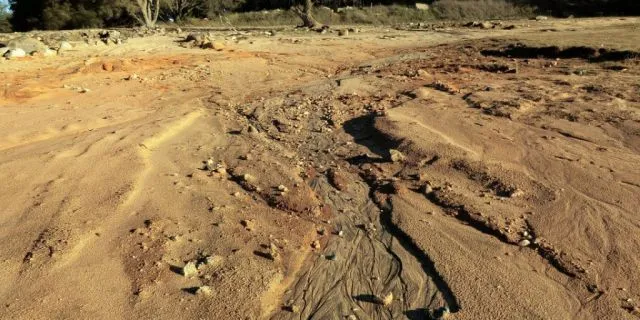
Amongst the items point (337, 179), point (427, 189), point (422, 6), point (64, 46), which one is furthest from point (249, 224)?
point (422, 6)

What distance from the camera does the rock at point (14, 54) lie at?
924 centimetres

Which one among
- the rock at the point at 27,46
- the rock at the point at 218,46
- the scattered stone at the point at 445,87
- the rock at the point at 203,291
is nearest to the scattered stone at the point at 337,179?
the rock at the point at 203,291

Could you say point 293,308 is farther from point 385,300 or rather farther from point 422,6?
point 422,6

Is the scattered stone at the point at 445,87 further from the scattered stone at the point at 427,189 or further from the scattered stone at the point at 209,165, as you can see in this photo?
the scattered stone at the point at 209,165

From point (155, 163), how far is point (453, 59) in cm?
514

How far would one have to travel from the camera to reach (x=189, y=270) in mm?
2740

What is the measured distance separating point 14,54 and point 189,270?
27.5 ft

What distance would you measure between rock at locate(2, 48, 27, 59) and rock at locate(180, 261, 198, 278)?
27.0ft

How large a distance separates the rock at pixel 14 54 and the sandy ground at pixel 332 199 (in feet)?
9.59

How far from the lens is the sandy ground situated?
8.59ft

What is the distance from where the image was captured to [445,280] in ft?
9.00

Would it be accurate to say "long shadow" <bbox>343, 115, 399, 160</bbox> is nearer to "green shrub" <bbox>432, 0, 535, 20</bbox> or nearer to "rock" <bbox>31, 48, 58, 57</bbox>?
"rock" <bbox>31, 48, 58, 57</bbox>

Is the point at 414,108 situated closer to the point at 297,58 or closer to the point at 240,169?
the point at 240,169

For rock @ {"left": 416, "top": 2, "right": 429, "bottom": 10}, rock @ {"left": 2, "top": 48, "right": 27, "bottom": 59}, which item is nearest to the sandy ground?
rock @ {"left": 2, "top": 48, "right": 27, "bottom": 59}
